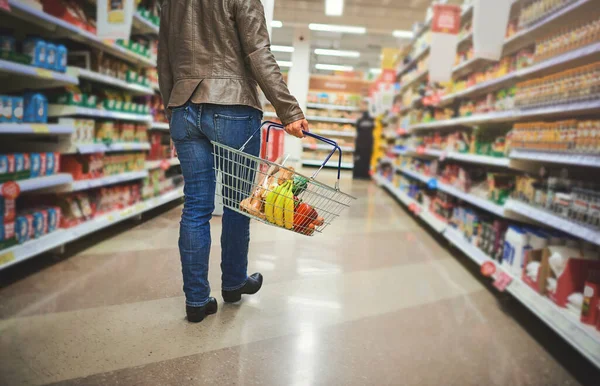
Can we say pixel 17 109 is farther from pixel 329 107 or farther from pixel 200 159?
pixel 329 107

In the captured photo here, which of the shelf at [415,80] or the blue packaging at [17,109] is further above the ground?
the shelf at [415,80]

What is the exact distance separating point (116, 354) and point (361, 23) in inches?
434

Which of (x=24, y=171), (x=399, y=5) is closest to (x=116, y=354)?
(x=24, y=171)

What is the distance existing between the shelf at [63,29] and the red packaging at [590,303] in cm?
293

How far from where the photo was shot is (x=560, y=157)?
2.23 metres

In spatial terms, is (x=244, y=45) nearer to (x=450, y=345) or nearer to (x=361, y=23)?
(x=450, y=345)

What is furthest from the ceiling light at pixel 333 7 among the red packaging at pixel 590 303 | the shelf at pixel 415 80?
the red packaging at pixel 590 303

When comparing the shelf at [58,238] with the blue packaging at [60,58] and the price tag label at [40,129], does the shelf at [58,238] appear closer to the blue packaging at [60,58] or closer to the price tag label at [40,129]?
the price tag label at [40,129]

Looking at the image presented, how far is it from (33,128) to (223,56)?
1.35 m

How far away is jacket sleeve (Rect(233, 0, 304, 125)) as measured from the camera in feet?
5.47

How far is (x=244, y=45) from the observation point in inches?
67.2

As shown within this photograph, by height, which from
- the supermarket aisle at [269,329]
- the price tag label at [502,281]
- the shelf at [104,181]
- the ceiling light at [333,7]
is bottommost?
the supermarket aisle at [269,329]

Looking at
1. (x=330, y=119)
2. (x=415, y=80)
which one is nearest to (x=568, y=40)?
(x=415, y=80)

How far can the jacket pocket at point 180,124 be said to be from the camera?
5.86ft
